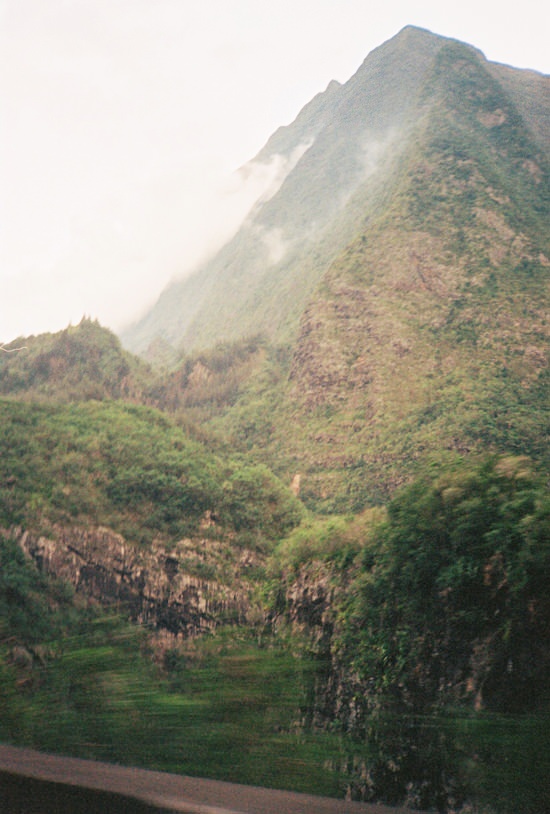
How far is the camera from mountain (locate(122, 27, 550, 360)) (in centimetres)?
4762

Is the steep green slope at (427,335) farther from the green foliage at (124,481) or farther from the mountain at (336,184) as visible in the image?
the green foliage at (124,481)

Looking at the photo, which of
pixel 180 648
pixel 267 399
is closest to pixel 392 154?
pixel 267 399

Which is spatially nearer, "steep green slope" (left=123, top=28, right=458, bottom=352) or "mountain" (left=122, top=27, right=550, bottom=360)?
"mountain" (left=122, top=27, right=550, bottom=360)

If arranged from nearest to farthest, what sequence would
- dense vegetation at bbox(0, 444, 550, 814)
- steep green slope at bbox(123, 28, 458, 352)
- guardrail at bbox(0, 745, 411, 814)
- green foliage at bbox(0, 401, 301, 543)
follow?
1. guardrail at bbox(0, 745, 411, 814)
2. dense vegetation at bbox(0, 444, 550, 814)
3. green foliage at bbox(0, 401, 301, 543)
4. steep green slope at bbox(123, 28, 458, 352)

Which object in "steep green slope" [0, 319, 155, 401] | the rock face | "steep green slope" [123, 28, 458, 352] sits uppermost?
"steep green slope" [123, 28, 458, 352]

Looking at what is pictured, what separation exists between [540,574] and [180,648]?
2.26m

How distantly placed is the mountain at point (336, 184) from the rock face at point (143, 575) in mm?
24059

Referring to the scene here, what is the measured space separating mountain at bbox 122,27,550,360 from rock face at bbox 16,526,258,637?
24.1 metres

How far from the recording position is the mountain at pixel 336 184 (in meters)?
47.6

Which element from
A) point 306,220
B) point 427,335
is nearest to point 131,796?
point 427,335

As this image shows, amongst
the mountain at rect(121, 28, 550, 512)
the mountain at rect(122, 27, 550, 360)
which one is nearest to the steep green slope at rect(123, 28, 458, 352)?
the mountain at rect(122, 27, 550, 360)

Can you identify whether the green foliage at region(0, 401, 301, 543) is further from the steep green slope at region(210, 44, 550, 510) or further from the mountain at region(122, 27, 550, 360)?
the mountain at region(122, 27, 550, 360)

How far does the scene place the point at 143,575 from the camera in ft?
72.4

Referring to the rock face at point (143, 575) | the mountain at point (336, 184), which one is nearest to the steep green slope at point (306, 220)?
the mountain at point (336, 184)
